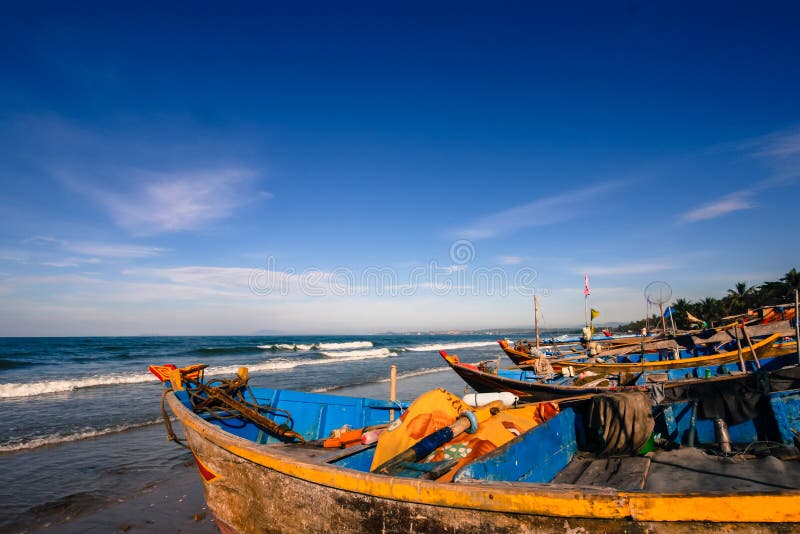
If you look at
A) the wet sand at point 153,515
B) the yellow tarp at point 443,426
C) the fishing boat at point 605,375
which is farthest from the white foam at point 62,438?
the yellow tarp at point 443,426

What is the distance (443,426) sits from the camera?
13.9 feet

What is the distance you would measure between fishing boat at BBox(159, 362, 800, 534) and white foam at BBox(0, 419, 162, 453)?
21.7 feet

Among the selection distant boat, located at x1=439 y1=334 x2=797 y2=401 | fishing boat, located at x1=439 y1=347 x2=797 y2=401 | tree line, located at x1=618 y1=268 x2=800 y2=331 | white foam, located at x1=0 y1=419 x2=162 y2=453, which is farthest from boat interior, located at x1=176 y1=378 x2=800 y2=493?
tree line, located at x1=618 y1=268 x2=800 y2=331

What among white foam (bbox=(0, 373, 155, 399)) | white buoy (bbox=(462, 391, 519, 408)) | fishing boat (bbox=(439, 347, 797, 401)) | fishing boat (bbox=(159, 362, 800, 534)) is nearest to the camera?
fishing boat (bbox=(159, 362, 800, 534))

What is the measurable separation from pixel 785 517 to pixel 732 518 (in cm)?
23

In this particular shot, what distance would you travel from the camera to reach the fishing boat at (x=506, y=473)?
7.79ft

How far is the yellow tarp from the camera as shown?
3.91m

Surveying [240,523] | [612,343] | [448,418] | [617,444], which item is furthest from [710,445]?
[612,343]

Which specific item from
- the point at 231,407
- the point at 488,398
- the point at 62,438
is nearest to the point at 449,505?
the point at 488,398

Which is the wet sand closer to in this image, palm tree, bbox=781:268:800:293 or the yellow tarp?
the yellow tarp

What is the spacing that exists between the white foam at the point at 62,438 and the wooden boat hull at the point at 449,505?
376 inches

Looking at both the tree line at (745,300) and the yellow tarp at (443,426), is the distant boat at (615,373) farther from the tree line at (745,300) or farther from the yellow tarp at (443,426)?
the tree line at (745,300)

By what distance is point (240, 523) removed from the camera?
4344 mm

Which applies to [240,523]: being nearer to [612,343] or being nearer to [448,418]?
[448,418]
